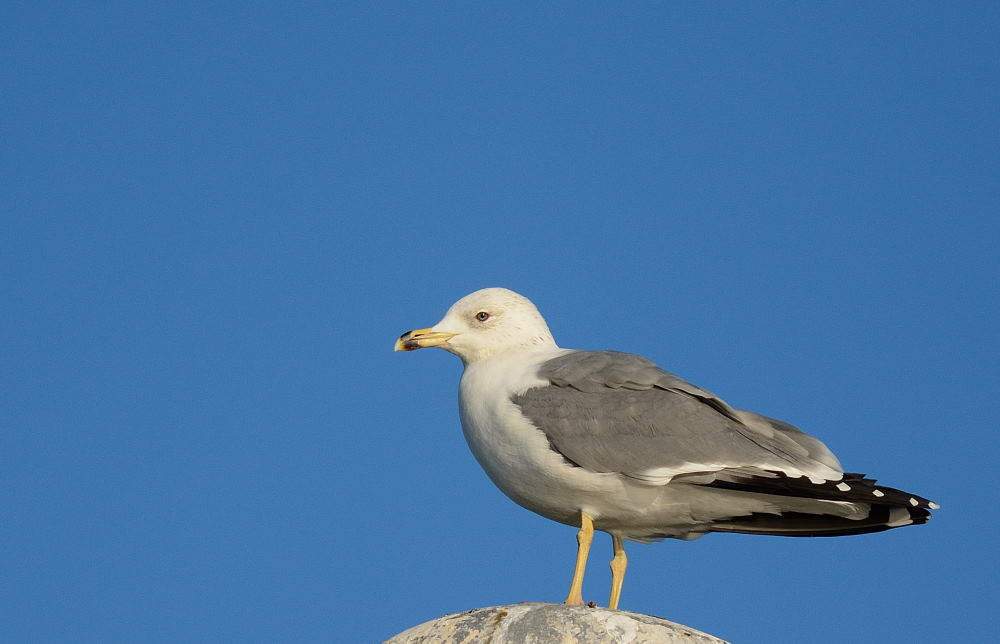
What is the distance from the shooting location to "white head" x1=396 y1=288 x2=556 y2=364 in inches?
385

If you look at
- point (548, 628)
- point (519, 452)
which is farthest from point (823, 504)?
point (548, 628)

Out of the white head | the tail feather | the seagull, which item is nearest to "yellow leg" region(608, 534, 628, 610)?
the seagull

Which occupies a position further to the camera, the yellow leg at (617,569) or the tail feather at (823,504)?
the yellow leg at (617,569)

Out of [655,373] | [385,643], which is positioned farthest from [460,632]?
[655,373]

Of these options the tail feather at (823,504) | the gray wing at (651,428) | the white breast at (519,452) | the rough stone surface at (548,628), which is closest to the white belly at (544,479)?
the white breast at (519,452)

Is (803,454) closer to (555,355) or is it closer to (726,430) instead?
(726,430)

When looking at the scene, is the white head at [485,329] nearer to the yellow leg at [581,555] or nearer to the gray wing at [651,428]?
the gray wing at [651,428]

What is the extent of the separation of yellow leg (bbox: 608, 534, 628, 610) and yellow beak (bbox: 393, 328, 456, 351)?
213 cm

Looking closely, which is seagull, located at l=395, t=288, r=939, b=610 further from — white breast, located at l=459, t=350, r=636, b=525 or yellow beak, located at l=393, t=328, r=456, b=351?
yellow beak, located at l=393, t=328, r=456, b=351

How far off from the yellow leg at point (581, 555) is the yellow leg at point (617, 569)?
59 centimetres

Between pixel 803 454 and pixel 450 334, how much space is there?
9.81ft

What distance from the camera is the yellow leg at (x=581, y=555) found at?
8.61 meters

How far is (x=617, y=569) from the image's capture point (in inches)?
370

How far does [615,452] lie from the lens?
8.73 m
